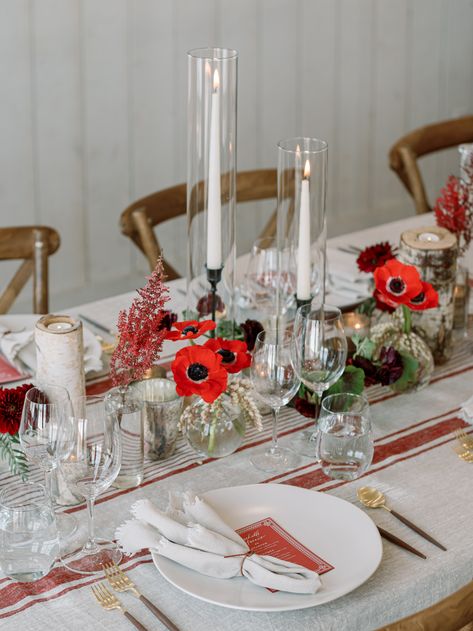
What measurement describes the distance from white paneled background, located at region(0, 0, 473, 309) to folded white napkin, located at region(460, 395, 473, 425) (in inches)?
72.2

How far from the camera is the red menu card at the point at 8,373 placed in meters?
1.62

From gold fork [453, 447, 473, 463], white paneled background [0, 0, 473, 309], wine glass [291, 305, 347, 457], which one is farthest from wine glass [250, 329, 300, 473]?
white paneled background [0, 0, 473, 309]

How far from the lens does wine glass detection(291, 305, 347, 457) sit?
1379mm

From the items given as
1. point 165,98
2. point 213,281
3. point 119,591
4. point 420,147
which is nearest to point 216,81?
point 213,281

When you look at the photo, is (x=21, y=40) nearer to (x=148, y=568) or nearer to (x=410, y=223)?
(x=410, y=223)

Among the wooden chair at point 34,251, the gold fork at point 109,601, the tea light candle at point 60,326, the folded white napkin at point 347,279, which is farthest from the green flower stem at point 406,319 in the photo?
the wooden chair at point 34,251

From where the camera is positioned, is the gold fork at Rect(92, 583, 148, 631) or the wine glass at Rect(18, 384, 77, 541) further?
the wine glass at Rect(18, 384, 77, 541)

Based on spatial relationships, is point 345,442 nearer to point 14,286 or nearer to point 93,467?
point 93,467

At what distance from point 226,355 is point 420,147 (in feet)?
5.13

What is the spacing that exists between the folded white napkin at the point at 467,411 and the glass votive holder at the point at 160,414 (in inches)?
17.0

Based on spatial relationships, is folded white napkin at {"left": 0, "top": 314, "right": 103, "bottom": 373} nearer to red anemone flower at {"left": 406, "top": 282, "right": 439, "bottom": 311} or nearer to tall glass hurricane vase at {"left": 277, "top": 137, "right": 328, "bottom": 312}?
tall glass hurricane vase at {"left": 277, "top": 137, "right": 328, "bottom": 312}

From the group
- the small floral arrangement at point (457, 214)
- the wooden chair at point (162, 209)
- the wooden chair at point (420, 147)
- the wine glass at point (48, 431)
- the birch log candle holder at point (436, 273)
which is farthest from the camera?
the wooden chair at point (420, 147)

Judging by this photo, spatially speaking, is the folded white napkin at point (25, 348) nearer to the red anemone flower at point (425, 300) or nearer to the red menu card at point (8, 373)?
the red menu card at point (8, 373)

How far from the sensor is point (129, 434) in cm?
129
